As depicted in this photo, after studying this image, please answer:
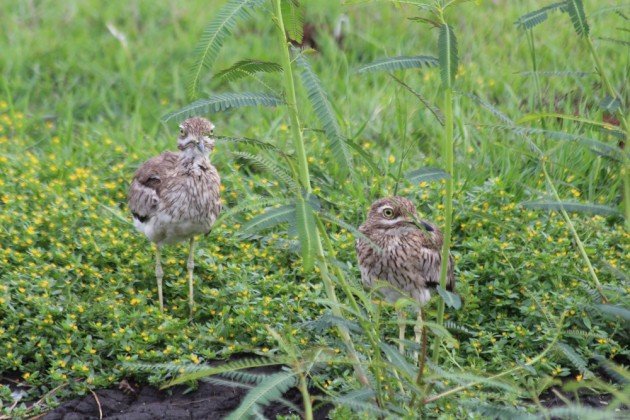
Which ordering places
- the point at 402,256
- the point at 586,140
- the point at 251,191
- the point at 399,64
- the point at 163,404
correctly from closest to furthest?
the point at 399,64
the point at 586,140
the point at 163,404
the point at 402,256
the point at 251,191

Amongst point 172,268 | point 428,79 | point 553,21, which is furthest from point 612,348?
point 553,21

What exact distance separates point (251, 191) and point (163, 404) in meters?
2.20

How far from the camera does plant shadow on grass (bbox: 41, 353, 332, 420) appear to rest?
4762 mm

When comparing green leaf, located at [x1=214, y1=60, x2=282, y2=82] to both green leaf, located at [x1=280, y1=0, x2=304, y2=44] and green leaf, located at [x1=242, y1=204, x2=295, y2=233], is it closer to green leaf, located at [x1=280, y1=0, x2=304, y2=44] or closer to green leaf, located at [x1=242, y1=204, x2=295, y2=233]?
green leaf, located at [x1=280, y1=0, x2=304, y2=44]

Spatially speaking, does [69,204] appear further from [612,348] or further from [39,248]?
[612,348]

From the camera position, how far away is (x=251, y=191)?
22.3 feet

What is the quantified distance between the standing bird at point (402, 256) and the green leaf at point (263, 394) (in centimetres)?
186

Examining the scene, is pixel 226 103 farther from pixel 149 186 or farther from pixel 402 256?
pixel 149 186

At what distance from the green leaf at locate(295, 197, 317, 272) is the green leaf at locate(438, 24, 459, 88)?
691mm

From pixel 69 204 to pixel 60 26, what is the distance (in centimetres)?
346

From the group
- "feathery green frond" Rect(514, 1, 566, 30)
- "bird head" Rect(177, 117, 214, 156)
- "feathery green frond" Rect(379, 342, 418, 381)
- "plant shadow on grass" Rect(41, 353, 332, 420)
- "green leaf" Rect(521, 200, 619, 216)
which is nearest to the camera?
"feathery green frond" Rect(379, 342, 418, 381)

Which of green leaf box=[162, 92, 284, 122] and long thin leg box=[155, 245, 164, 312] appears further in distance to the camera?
long thin leg box=[155, 245, 164, 312]

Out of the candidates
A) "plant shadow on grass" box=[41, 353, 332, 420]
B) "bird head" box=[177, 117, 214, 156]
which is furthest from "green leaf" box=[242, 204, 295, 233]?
"bird head" box=[177, 117, 214, 156]

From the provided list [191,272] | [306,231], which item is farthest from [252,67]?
[191,272]
